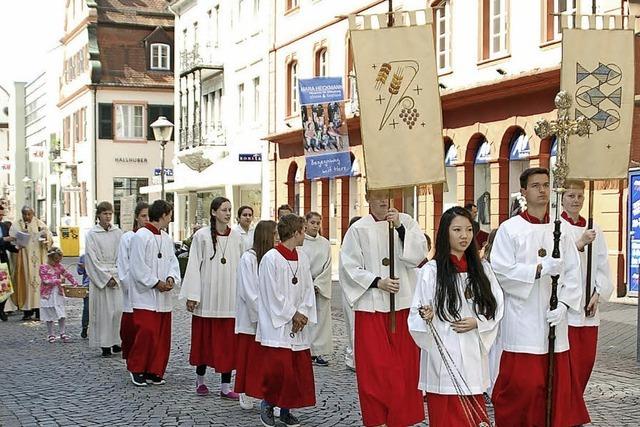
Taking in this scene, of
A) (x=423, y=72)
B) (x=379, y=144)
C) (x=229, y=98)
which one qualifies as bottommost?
(x=379, y=144)

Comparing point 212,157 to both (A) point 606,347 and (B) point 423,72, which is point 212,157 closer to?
(A) point 606,347

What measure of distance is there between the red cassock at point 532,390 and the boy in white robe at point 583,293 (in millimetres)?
191

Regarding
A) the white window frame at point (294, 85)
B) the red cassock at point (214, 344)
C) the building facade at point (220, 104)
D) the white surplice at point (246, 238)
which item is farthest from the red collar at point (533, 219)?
the white window frame at point (294, 85)

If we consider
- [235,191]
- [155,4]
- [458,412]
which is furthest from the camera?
[155,4]

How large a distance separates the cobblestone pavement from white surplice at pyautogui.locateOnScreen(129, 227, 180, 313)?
865mm

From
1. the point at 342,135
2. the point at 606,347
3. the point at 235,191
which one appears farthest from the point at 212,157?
the point at 606,347

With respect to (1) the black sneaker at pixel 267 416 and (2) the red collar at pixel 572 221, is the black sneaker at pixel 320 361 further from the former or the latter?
(2) the red collar at pixel 572 221

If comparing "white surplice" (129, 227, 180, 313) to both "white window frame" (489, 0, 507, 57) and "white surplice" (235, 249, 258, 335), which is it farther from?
"white window frame" (489, 0, 507, 57)

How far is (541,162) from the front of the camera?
22.8 m

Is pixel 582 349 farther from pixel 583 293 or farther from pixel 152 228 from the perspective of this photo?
pixel 152 228

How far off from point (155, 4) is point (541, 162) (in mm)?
42970

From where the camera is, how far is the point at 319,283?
13.3 m

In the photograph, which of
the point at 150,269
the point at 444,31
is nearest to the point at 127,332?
the point at 150,269

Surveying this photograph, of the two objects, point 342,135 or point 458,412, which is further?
point 342,135
